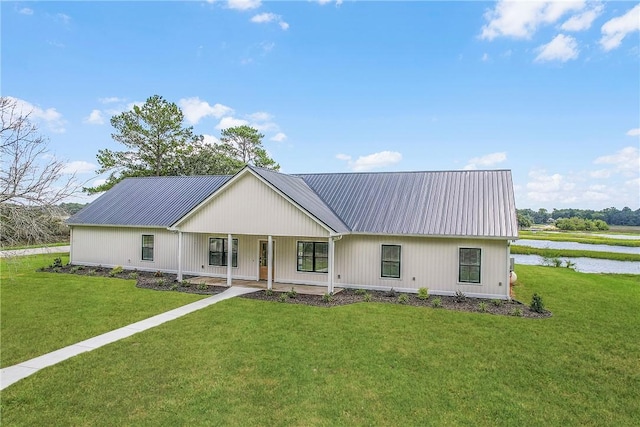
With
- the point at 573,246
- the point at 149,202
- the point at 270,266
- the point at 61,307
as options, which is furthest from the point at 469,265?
the point at 573,246

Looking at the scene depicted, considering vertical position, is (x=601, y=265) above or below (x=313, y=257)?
below

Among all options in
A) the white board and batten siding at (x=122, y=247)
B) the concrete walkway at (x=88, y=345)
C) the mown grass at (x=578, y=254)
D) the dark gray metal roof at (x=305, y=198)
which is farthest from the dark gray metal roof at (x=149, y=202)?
the mown grass at (x=578, y=254)

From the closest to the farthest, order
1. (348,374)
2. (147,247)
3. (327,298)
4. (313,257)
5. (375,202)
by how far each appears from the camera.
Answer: (348,374) → (327,298) → (313,257) → (375,202) → (147,247)

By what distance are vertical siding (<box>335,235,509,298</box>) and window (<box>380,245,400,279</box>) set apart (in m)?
0.18

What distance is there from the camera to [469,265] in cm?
1449

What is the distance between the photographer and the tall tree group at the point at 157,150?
33719 millimetres

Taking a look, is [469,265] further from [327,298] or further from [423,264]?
[327,298]

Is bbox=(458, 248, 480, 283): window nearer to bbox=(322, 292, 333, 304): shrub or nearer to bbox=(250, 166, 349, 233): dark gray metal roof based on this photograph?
bbox=(250, 166, 349, 233): dark gray metal roof

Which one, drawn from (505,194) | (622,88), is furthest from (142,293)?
(622,88)

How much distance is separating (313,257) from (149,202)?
11.1 m

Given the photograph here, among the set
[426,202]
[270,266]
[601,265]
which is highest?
[426,202]

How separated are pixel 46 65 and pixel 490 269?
700 inches

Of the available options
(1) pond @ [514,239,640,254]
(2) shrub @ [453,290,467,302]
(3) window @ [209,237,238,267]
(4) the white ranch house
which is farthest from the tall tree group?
(1) pond @ [514,239,640,254]

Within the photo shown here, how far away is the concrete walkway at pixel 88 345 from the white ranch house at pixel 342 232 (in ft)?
12.5
